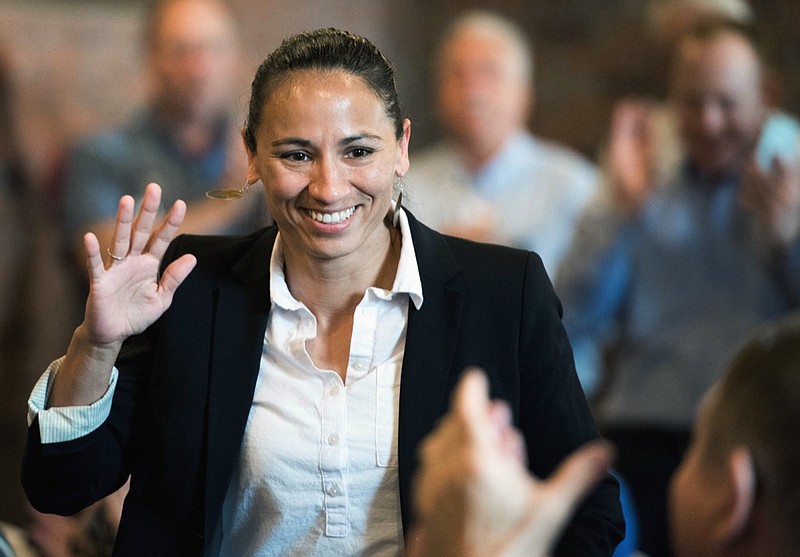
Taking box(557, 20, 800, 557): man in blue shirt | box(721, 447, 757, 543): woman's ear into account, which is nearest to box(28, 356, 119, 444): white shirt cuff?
box(721, 447, 757, 543): woman's ear

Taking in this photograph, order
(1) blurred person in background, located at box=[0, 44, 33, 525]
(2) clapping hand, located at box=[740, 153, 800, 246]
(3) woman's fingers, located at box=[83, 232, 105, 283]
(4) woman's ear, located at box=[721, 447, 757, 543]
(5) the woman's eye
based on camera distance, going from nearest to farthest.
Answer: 1. (4) woman's ear, located at box=[721, 447, 757, 543]
2. (3) woman's fingers, located at box=[83, 232, 105, 283]
3. (5) the woman's eye
4. (2) clapping hand, located at box=[740, 153, 800, 246]
5. (1) blurred person in background, located at box=[0, 44, 33, 525]

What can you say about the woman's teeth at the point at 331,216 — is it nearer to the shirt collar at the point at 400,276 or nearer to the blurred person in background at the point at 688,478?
the shirt collar at the point at 400,276

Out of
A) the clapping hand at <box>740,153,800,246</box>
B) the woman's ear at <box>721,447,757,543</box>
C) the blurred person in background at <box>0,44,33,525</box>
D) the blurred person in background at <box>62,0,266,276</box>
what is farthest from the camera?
the blurred person in background at <box>0,44,33,525</box>

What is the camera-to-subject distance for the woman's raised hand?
5.63 ft

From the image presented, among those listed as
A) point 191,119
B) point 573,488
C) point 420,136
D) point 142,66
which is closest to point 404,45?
point 420,136

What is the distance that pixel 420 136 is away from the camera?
17.4 ft

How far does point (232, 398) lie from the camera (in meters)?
1.77

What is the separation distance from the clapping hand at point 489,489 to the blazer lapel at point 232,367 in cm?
67

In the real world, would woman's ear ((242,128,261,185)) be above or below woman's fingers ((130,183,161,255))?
above

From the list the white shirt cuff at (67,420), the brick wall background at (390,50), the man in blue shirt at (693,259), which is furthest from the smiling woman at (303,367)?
the brick wall background at (390,50)

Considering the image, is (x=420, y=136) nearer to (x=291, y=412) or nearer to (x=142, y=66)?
(x=142, y=66)

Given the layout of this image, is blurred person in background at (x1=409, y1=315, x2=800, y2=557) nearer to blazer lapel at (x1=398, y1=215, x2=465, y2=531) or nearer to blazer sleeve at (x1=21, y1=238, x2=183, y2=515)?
blazer lapel at (x1=398, y1=215, x2=465, y2=531)

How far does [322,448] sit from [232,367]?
0.19 metres

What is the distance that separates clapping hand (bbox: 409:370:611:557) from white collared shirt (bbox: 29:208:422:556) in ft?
1.96
